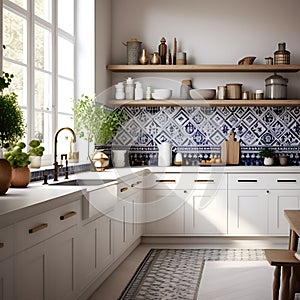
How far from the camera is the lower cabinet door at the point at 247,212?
22.2ft

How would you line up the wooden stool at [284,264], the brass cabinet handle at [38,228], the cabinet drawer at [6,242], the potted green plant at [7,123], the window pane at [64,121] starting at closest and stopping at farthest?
the cabinet drawer at [6,242]
the brass cabinet handle at [38,228]
the potted green plant at [7,123]
the wooden stool at [284,264]
the window pane at [64,121]

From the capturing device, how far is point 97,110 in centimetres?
638

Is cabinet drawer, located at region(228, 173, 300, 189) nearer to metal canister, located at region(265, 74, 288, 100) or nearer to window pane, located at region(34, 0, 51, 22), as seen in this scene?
metal canister, located at region(265, 74, 288, 100)

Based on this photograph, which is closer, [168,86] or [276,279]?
[276,279]

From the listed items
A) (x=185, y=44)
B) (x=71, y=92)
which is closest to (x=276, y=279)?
(x=71, y=92)

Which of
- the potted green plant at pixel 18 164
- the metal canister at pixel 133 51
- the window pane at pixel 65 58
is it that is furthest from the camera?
the metal canister at pixel 133 51

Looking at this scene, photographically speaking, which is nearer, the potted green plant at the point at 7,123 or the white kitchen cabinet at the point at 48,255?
the white kitchen cabinet at the point at 48,255

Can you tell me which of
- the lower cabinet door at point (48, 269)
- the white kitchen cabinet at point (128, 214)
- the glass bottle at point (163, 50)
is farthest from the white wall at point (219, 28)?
the lower cabinet door at point (48, 269)

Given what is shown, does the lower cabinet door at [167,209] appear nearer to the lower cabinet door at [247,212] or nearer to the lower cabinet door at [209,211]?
the lower cabinet door at [209,211]

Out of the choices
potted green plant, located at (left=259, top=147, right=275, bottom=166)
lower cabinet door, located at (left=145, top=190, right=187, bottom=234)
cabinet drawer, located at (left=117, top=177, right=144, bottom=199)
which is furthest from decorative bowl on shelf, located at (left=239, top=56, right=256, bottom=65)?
cabinet drawer, located at (left=117, top=177, right=144, bottom=199)

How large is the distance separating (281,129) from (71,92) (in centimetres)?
250

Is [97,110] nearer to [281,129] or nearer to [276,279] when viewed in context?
[281,129]

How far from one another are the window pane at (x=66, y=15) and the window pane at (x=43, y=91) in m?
0.88

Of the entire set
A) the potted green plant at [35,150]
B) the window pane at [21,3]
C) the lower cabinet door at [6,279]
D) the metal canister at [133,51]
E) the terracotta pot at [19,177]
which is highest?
the window pane at [21,3]
